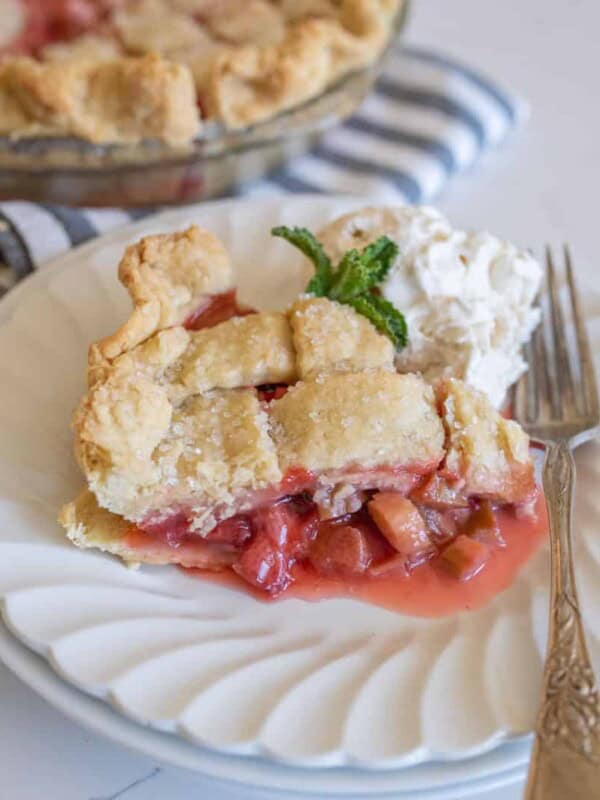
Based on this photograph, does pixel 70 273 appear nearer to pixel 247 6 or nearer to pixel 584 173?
pixel 247 6

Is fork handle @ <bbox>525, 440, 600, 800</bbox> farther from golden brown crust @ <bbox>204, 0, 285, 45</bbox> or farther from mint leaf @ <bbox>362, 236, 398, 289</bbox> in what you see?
golden brown crust @ <bbox>204, 0, 285, 45</bbox>

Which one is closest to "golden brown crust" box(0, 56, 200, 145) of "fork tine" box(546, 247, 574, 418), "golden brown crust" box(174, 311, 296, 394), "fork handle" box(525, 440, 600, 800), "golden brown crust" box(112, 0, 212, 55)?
"golden brown crust" box(112, 0, 212, 55)

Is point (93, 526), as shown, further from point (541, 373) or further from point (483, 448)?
point (541, 373)

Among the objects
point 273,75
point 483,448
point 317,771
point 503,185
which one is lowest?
point 317,771

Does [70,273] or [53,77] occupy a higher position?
[53,77]

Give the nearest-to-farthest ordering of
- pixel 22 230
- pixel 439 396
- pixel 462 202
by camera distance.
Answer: pixel 439 396, pixel 22 230, pixel 462 202

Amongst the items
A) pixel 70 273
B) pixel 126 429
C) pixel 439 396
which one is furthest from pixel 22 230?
pixel 439 396

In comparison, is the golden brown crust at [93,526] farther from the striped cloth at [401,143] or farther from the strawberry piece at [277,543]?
the striped cloth at [401,143]

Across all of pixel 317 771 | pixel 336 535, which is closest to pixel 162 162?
pixel 336 535
